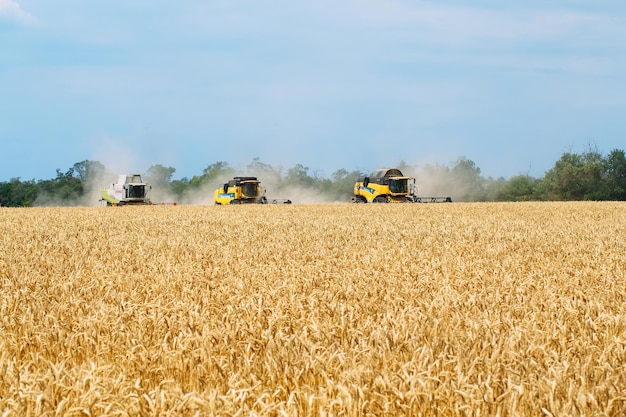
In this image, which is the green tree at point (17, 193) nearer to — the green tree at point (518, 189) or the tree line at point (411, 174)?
the tree line at point (411, 174)

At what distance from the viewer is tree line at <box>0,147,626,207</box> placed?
78812mm

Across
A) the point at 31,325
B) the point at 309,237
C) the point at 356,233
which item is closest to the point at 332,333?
the point at 31,325

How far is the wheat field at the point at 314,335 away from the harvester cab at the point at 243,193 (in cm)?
3850

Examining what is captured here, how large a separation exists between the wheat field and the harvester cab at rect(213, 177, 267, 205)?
1516 inches

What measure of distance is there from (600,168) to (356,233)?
69.8m

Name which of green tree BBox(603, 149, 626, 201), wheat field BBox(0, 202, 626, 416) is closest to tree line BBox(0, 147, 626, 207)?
green tree BBox(603, 149, 626, 201)

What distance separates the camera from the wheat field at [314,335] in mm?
3453

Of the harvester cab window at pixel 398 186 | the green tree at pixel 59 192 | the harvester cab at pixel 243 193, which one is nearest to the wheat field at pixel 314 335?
the harvester cab window at pixel 398 186

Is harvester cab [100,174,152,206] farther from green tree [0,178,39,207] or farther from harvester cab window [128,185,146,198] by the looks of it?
green tree [0,178,39,207]

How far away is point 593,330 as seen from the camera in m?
5.42

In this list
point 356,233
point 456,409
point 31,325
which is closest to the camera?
point 456,409

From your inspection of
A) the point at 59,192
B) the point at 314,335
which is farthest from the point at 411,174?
the point at 314,335

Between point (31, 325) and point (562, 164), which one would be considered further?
point (562, 164)

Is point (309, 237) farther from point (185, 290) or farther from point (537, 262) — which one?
point (185, 290)
